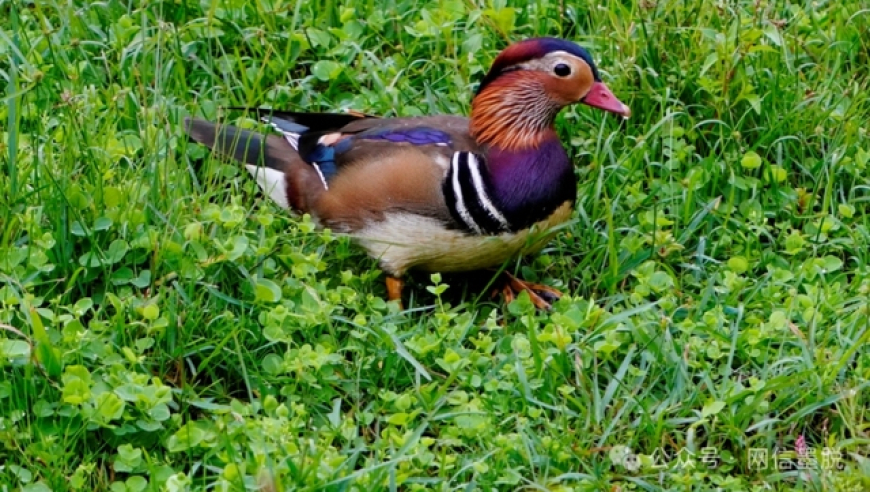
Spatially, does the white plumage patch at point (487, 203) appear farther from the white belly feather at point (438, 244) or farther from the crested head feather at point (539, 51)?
the crested head feather at point (539, 51)

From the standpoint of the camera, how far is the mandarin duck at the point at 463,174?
13.3 feet

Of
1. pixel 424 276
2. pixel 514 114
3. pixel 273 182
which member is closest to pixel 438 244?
pixel 424 276

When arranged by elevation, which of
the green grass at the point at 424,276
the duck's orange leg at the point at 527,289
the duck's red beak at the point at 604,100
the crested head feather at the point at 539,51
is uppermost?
the crested head feather at the point at 539,51

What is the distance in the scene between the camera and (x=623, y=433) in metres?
3.51

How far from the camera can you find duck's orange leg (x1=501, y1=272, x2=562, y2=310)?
13.8 ft

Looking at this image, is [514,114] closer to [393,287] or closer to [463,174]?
[463,174]

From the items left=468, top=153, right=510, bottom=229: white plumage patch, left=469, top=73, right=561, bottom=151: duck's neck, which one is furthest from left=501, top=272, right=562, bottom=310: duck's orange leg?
left=469, top=73, right=561, bottom=151: duck's neck

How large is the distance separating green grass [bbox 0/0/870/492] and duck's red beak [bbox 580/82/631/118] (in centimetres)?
33

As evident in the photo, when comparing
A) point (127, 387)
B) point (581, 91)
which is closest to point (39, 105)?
point (127, 387)

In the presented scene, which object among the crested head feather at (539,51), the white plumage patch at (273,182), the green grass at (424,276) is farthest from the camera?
the white plumage patch at (273,182)

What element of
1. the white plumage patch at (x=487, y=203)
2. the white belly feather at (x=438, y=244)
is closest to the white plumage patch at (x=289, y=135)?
the white belly feather at (x=438, y=244)

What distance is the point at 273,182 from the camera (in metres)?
4.39

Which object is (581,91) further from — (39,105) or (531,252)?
(39,105)

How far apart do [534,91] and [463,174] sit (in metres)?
0.35
